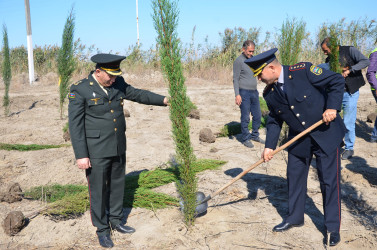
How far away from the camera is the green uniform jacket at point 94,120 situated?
12.0 feet

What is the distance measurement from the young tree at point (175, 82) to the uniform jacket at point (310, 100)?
1.03 metres

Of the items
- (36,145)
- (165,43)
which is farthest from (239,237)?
(36,145)

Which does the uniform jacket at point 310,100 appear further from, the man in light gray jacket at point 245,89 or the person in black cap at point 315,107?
the man in light gray jacket at point 245,89

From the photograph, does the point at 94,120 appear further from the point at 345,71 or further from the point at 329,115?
the point at 345,71

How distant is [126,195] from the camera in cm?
491

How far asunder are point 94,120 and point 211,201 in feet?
6.82

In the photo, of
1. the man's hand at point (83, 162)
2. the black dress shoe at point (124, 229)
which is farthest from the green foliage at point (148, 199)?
the man's hand at point (83, 162)

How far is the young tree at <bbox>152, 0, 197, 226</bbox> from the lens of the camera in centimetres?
355

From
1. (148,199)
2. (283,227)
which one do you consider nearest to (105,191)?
(148,199)

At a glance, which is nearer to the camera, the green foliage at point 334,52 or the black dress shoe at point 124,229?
the black dress shoe at point 124,229

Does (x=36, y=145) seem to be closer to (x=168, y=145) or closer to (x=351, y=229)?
(x=168, y=145)

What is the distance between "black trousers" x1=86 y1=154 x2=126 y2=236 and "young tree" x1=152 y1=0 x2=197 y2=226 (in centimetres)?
75

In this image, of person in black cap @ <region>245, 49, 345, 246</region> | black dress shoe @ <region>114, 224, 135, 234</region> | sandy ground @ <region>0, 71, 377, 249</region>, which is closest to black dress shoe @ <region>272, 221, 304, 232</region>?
sandy ground @ <region>0, 71, 377, 249</region>

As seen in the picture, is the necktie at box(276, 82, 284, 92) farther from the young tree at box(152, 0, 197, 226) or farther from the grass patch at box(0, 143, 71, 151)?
the grass patch at box(0, 143, 71, 151)
